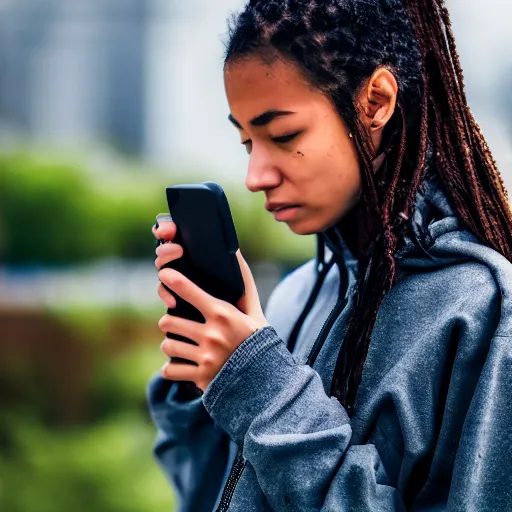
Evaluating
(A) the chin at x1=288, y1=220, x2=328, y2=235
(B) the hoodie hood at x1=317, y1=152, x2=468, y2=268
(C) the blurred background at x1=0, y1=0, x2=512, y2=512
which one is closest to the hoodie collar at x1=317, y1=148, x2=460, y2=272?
(B) the hoodie hood at x1=317, y1=152, x2=468, y2=268

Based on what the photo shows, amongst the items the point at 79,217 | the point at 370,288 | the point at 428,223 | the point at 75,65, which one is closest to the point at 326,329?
the point at 370,288

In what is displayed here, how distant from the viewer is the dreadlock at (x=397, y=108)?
1127mm

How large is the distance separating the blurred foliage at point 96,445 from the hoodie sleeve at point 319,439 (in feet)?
9.44

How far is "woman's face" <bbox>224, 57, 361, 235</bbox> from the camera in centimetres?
113

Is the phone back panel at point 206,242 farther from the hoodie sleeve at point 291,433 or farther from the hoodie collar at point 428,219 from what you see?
the hoodie collar at point 428,219

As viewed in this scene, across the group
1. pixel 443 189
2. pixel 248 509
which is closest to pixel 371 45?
pixel 443 189

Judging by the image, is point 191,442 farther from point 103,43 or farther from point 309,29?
point 103,43

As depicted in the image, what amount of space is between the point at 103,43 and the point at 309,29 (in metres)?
6.94

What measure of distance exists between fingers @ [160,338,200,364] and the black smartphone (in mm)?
24

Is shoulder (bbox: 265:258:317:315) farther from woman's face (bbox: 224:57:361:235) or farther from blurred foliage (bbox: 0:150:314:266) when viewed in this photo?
blurred foliage (bbox: 0:150:314:266)

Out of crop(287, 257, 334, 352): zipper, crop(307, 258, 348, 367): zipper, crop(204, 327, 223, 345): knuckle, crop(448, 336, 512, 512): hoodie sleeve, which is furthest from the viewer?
crop(287, 257, 334, 352): zipper

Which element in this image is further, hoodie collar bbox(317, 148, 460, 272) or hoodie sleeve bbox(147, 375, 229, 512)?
hoodie sleeve bbox(147, 375, 229, 512)

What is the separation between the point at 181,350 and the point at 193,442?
35 centimetres

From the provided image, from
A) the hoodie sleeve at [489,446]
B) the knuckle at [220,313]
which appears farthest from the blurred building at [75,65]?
the hoodie sleeve at [489,446]
